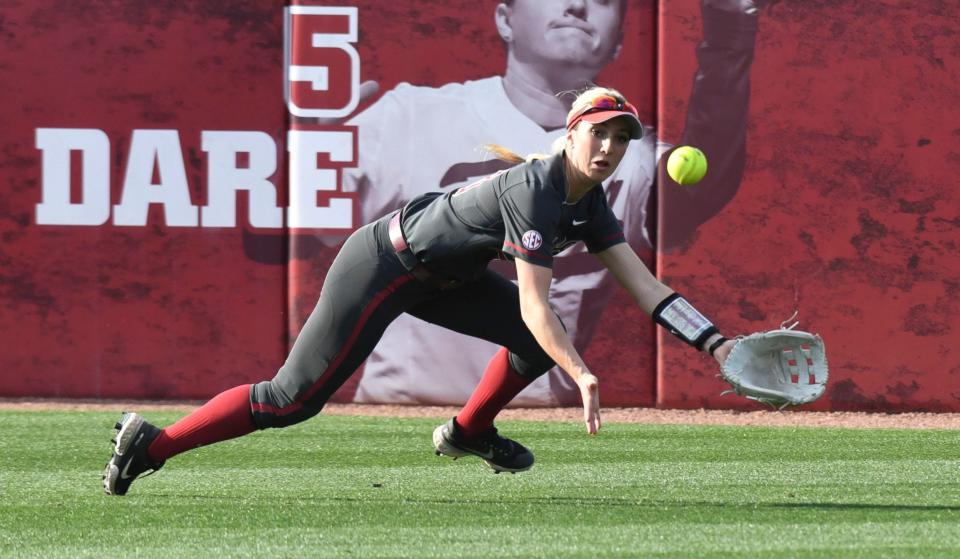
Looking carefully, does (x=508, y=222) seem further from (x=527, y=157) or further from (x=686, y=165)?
(x=686, y=165)

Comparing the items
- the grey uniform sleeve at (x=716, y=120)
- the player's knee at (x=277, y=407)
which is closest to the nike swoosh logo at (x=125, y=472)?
the player's knee at (x=277, y=407)

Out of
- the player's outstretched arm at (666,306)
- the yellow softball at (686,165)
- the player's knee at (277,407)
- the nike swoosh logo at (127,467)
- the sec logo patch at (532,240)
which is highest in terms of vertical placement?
the yellow softball at (686,165)

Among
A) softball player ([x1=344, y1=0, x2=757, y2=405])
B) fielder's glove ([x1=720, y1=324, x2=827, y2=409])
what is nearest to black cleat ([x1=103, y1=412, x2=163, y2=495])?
fielder's glove ([x1=720, y1=324, x2=827, y2=409])

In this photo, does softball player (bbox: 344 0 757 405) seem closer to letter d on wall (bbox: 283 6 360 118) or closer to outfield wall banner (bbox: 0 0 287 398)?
letter d on wall (bbox: 283 6 360 118)

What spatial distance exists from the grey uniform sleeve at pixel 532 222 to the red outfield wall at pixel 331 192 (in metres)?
4.43

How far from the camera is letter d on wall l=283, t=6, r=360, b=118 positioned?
9102 millimetres

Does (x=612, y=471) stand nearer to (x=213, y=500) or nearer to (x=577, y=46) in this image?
(x=213, y=500)

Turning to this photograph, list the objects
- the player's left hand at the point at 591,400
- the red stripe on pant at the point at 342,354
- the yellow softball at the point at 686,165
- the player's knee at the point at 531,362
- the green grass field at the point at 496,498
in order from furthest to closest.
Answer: the yellow softball at the point at 686,165, the player's knee at the point at 531,362, the red stripe on pant at the point at 342,354, the player's left hand at the point at 591,400, the green grass field at the point at 496,498

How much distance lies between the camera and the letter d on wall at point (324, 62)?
358 inches

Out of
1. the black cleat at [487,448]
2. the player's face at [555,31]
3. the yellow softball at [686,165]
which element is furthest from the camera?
the player's face at [555,31]

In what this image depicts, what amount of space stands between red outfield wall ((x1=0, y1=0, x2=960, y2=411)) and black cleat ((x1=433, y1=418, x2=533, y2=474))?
3593mm

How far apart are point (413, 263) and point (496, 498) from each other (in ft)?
3.05

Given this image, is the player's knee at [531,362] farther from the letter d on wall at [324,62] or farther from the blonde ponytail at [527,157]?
the letter d on wall at [324,62]

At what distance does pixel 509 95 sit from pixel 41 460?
398 centimetres
